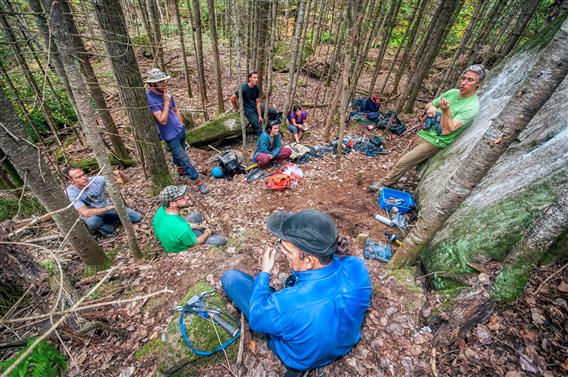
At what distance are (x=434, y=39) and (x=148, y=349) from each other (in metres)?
11.5

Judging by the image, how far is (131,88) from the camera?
4.64 meters

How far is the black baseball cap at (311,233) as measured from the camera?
2301mm

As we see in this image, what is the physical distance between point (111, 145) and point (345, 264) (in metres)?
8.98

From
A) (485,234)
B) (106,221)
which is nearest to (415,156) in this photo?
(485,234)

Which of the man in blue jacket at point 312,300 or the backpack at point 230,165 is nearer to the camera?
the man in blue jacket at point 312,300

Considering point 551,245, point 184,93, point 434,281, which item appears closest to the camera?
point 551,245

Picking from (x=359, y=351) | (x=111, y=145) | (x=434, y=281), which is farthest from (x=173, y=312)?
(x=111, y=145)

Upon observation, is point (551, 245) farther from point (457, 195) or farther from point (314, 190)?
point (314, 190)

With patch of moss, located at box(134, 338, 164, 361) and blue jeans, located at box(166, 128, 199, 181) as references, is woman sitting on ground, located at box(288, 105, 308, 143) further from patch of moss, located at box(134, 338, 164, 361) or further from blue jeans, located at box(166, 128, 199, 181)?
patch of moss, located at box(134, 338, 164, 361)

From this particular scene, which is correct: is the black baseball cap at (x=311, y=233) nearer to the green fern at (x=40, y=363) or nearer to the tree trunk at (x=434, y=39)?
the green fern at (x=40, y=363)

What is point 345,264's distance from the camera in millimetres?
2604

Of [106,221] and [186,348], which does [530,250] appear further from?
[106,221]

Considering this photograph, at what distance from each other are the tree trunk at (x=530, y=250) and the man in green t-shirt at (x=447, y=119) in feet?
9.92

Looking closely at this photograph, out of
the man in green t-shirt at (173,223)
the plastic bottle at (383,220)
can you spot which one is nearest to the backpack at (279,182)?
the man in green t-shirt at (173,223)
